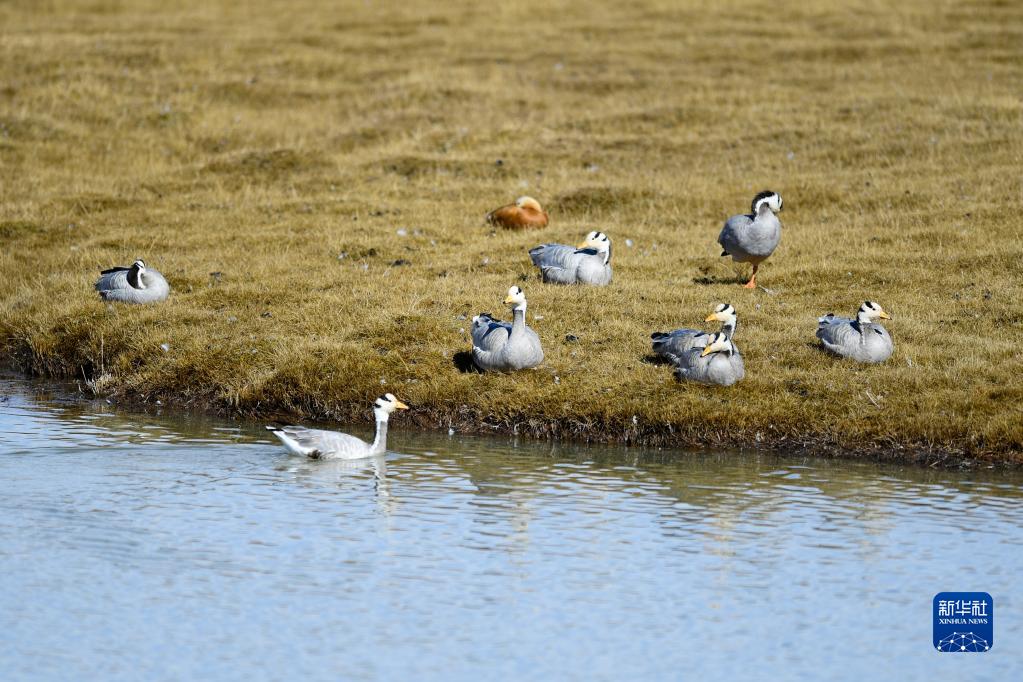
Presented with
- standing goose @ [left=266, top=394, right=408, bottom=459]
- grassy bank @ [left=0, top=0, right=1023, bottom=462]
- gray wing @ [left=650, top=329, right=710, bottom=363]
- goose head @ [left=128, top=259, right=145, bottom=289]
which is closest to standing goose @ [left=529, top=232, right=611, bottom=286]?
grassy bank @ [left=0, top=0, right=1023, bottom=462]

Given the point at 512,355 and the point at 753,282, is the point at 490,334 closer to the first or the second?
the point at 512,355

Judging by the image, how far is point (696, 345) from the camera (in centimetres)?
1766

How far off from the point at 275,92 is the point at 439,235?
16069 mm

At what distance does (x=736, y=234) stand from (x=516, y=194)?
9490 mm

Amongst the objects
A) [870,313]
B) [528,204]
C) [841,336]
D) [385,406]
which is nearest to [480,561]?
[385,406]

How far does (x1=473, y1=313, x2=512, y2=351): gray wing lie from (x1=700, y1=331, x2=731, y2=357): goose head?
2736mm

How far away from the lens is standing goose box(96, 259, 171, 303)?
69.3 ft

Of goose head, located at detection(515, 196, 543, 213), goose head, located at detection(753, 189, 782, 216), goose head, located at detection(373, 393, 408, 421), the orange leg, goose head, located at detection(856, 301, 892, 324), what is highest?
goose head, located at detection(515, 196, 543, 213)

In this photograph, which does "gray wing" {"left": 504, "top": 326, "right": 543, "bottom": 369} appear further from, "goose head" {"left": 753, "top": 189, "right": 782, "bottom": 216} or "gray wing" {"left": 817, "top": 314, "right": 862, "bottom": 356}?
"goose head" {"left": 753, "top": 189, "right": 782, "bottom": 216}

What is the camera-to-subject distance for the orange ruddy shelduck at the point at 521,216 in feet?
88.0

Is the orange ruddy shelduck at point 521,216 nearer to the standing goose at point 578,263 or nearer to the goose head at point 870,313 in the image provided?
the standing goose at point 578,263

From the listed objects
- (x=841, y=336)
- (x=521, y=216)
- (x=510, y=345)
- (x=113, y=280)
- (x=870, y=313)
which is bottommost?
(x=510, y=345)

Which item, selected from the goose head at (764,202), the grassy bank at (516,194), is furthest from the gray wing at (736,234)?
the grassy bank at (516,194)

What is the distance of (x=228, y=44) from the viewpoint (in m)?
45.6
